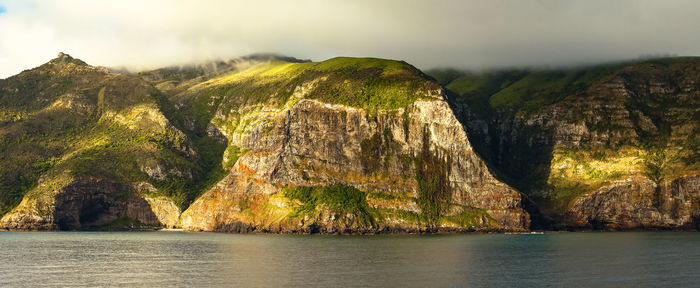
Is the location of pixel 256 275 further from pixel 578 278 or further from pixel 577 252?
pixel 577 252

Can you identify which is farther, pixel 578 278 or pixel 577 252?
pixel 577 252

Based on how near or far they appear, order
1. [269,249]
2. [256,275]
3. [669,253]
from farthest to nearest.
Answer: [269,249] < [669,253] < [256,275]

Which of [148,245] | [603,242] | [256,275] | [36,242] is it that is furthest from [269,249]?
[603,242]

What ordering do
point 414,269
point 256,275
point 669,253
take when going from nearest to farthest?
1. point 256,275
2. point 414,269
3. point 669,253

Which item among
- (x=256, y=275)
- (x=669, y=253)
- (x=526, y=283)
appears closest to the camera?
(x=526, y=283)

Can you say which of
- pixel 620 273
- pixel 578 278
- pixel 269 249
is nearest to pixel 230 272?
pixel 269 249

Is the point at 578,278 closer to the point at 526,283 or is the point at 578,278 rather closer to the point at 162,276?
the point at 526,283
